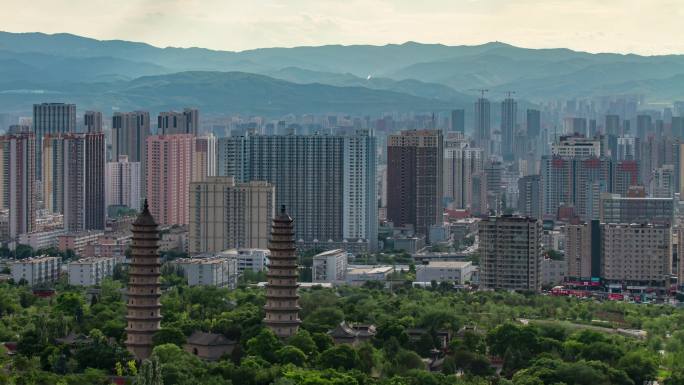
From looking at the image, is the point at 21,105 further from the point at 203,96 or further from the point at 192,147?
the point at 192,147

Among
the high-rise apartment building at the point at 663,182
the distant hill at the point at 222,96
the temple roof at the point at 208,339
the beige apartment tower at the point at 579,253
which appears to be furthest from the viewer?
the distant hill at the point at 222,96

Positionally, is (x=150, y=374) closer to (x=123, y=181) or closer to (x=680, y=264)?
(x=680, y=264)

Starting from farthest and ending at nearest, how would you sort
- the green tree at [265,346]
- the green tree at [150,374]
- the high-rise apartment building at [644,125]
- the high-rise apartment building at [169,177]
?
the high-rise apartment building at [644,125] < the high-rise apartment building at [169,177] < the green tree at [265,346] < the green tree at [150,374]

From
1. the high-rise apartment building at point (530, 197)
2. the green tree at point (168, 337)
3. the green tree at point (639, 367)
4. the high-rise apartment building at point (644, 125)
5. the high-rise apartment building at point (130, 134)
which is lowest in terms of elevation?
the green tree at point (639, 367)

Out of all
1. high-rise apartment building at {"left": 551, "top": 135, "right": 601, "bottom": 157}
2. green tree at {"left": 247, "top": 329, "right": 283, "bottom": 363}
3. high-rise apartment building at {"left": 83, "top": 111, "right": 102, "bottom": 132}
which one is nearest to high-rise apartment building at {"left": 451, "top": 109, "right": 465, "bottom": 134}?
high-rise apartment building at {"left": 83, "top": 111, "right": 102, "bottom": 132}

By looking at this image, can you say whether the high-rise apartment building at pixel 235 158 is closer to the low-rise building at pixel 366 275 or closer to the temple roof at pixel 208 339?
the low-rise building at pixel 366 275

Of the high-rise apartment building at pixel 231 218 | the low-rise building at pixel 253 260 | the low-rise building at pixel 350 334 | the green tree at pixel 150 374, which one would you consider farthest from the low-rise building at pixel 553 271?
the green tree at pixel 150 374

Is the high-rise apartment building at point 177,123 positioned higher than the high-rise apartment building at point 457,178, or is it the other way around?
the high-rise apartment building at point 177,123
